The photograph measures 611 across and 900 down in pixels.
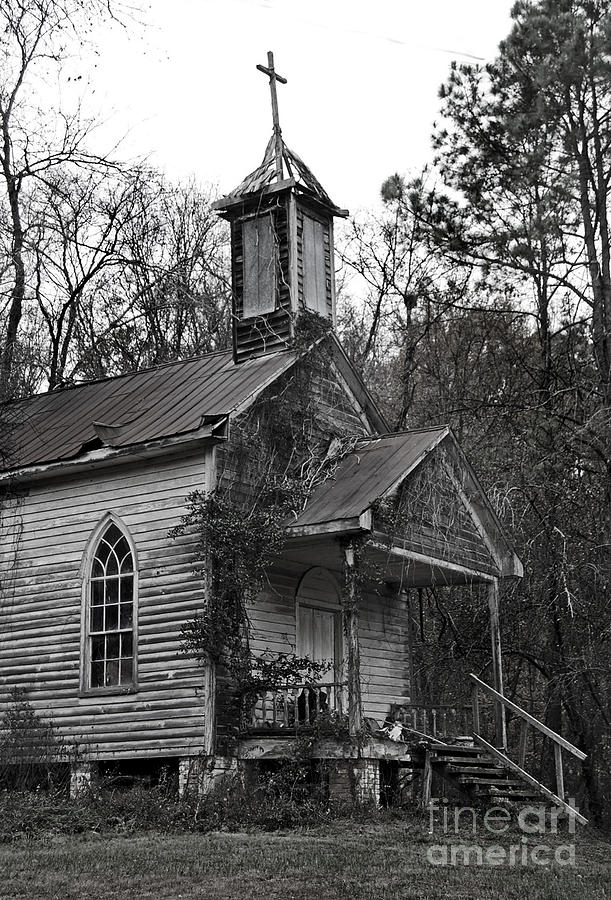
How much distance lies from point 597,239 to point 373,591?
22.8ft

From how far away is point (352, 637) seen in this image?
14375 mm

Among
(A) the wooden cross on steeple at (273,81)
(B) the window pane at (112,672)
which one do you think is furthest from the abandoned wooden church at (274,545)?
(A) the wooden cross on steeple at (273,81)

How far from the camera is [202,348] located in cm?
3209

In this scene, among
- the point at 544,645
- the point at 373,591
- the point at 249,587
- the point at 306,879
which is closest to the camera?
the point at 306,879

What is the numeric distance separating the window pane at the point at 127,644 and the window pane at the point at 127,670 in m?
0.09

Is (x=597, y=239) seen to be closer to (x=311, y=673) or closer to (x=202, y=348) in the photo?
(x=311, y=673)

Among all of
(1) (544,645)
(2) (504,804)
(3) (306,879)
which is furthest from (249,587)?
(1) (544,645)

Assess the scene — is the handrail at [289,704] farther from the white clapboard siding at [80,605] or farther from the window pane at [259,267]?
the window pane at [259,267]

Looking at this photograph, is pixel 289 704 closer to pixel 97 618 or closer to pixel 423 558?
pixel 423 558

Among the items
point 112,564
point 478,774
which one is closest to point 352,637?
point 478,774

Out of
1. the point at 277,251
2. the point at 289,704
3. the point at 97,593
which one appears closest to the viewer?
the point at 289,704

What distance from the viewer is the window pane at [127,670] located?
15648 millimetres

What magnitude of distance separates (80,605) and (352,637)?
421 cm

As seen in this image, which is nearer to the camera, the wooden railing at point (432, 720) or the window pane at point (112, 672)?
the window pane at point (112, 672)
